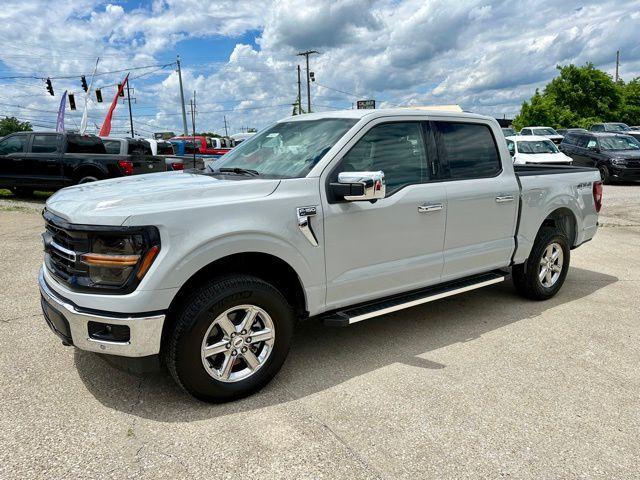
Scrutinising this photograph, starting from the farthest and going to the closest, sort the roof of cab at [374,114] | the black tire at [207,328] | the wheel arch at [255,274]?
the roof of cab at [374,114]
the wheel arch at [255,274]
the black tire at [207,328]

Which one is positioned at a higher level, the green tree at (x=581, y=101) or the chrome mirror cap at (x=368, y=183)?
the green tree at (x=581, y=101)

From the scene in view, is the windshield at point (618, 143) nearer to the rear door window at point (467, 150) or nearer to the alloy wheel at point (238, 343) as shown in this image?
the rear door window at point (467, 150)

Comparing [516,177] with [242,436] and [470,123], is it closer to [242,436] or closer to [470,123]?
[470,123]

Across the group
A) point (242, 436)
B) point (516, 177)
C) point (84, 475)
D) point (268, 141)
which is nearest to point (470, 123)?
point (516, 177)

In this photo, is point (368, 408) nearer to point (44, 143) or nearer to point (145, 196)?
point (145, 196)

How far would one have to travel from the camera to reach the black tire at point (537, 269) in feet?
16.6

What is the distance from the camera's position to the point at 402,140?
3994mm

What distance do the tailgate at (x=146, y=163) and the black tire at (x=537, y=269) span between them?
9373mm

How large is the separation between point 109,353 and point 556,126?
147 ft

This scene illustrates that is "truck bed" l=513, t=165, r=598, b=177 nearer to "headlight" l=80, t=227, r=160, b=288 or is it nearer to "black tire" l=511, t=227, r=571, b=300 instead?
"black tire" l=511, t=227, r=571, b=300

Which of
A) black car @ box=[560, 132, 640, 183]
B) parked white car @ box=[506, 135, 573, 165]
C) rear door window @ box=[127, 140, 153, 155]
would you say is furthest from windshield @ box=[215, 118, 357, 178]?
black car @ box=[560, 132, 640, 183]

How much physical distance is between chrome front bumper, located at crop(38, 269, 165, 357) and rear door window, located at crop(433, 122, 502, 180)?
266 centimetres

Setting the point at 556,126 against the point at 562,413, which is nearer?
the point at 562,413

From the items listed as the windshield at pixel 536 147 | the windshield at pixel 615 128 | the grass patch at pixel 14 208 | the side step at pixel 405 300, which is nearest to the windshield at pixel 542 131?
the windshield at pixel 615 128
